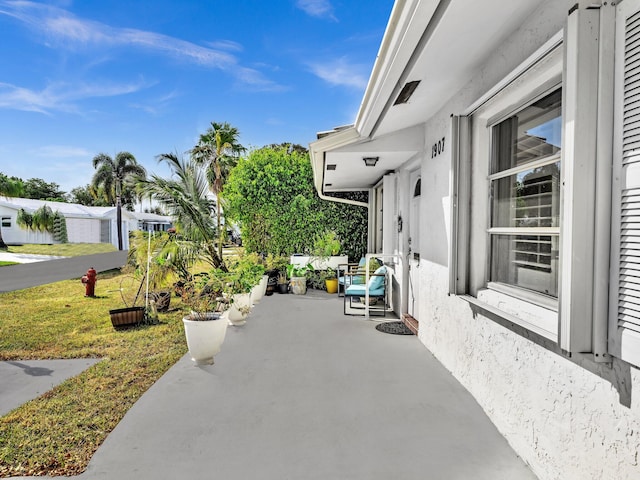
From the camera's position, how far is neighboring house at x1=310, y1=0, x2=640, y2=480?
167cm

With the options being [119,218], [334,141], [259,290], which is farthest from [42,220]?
[334,141]

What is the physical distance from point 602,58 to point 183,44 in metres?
16.6

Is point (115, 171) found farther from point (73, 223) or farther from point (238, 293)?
point (238, 293)

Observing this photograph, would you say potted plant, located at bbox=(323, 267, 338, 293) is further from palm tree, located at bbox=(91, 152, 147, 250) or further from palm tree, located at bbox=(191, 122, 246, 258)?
palm tree, located at bbox=(91, 152, 147, 250)

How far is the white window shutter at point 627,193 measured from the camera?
1.59 meters

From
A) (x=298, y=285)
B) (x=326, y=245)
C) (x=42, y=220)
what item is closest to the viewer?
(x=298, y=285)

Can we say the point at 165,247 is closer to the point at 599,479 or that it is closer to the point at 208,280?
the point at 208,280

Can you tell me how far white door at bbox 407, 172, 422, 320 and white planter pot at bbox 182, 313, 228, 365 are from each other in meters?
3.10

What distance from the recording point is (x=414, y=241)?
621cm

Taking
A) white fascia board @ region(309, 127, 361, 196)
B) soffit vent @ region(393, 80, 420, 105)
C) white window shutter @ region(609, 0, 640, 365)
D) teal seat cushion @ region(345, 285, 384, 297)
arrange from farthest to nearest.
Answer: teal seat cushion @ region(345, 285, 384, 297), white fascia board @ region(309, 127, 361, 196), soffit vent @ region(393, 80, 420, 105), white window shutter @ region(609, 0, 640, 365)

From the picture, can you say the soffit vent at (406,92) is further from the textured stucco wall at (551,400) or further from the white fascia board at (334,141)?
the textured stucco wall at (551,400)

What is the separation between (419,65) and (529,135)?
105 centimetres

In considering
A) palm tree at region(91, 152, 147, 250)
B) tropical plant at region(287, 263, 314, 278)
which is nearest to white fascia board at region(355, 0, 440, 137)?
tropical plant at region(287, 263, 314, 278)

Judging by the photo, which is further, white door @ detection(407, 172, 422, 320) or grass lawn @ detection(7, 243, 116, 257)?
grass lawn @ detection(7, 243, 116, 257)
